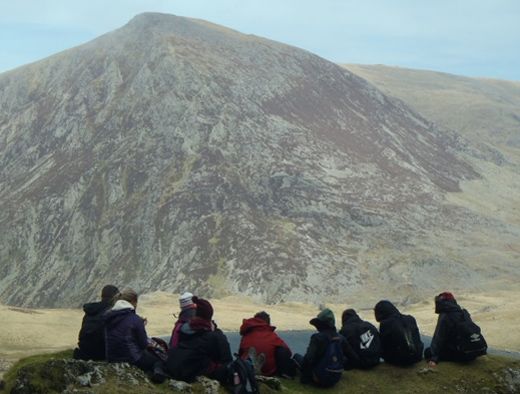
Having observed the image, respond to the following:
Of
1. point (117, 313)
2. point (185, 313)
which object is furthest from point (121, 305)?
point (185, 313)

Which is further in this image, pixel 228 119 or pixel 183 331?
pixel 228 119

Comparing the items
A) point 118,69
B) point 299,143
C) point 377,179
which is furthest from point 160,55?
point 377,179

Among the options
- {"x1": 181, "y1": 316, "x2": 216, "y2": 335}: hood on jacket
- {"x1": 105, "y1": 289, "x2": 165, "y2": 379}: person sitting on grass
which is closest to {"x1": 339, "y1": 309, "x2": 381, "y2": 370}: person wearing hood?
{"x1": 181, "y1": 316, "x2": 216, "y2": 335}: hood on jacket

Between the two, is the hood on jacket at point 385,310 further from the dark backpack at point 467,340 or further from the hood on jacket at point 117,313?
the hood on jacket at point 117,313

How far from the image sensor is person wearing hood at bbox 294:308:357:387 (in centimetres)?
1543

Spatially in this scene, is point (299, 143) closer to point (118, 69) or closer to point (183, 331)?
point (118, 69)

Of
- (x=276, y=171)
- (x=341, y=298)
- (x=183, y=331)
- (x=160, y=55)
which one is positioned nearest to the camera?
(x=183, y=331)

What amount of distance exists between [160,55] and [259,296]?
8857 centimetres

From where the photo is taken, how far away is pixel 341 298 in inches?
4705

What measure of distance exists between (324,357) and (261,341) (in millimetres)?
1505

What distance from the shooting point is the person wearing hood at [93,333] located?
Answer: 1514cm

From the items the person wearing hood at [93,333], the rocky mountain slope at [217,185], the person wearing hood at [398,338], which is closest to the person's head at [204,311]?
the person wearing hood at [93,333]

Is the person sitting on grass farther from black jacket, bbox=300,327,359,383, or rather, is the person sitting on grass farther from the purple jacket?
black jacket, bbox=300,327,359,383

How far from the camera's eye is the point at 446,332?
55.5 feet
